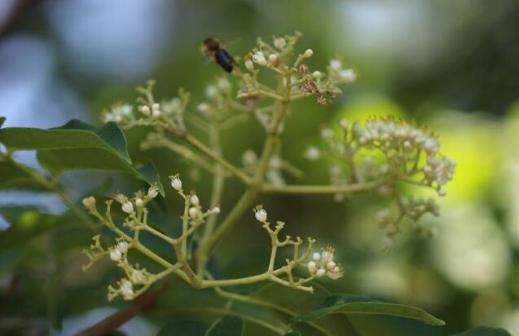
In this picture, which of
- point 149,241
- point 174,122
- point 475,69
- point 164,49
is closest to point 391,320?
point 149,241

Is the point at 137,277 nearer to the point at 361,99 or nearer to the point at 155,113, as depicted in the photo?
the point at 155,113

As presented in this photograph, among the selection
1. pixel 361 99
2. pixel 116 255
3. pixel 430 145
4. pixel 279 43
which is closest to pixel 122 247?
pixel 116 255

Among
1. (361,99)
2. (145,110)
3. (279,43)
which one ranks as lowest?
(145,110)

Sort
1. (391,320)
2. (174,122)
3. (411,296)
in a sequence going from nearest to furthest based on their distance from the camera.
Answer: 1. (391,320)
2. (174,122)
3. (411,296)

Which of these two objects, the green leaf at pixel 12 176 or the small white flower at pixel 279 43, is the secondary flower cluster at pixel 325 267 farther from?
the green leaf at pixel 12 176

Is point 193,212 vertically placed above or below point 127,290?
above

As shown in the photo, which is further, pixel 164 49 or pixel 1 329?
pixel 164 49

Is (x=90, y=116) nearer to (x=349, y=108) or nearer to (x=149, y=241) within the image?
(x=349, y=108)

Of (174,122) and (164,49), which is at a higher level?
(164,49)
